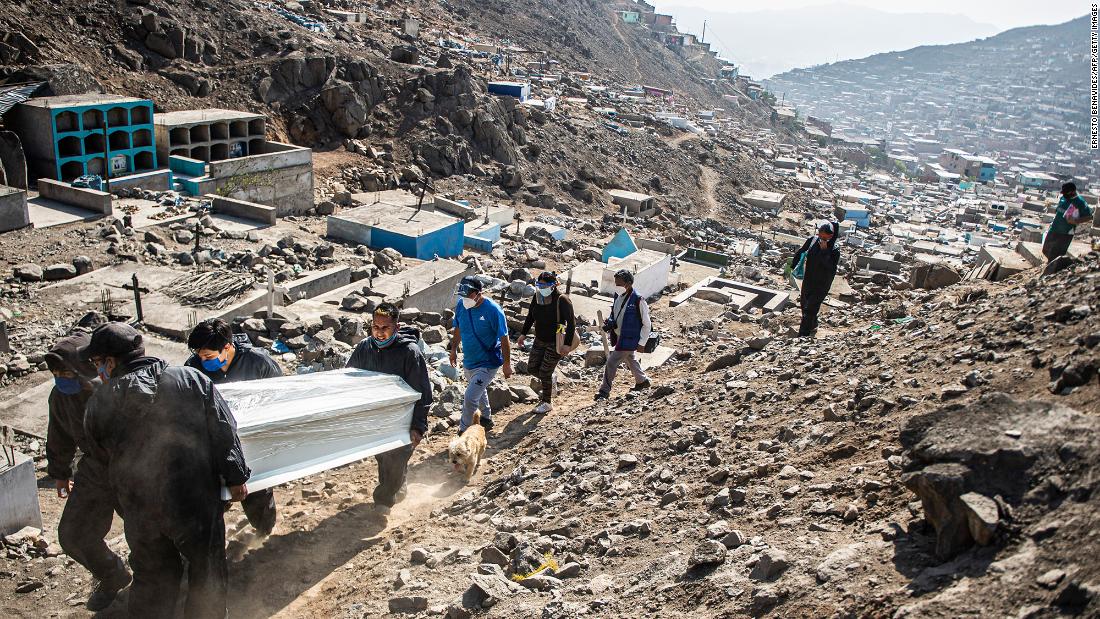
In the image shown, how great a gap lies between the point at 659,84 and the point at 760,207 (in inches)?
2070

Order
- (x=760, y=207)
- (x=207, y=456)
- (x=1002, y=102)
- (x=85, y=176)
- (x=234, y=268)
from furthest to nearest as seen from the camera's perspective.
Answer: (x=1002, y=102) → (x=760, y=207) → (x=85, y=176) → (x=234, y=268) → (x=207, y=456)

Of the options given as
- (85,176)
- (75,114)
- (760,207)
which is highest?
(75,114)

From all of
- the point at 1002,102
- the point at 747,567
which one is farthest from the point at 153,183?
the point at 1002,102

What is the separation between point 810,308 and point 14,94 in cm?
2006

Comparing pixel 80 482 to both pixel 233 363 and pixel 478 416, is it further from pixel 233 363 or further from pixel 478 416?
pixel 478 416

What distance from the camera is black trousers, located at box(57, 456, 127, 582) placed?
421 cm

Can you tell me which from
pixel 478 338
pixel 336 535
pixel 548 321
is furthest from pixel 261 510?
pixel 548 321

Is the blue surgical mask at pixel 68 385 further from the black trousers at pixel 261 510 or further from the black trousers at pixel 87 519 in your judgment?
the black trousers at pixel 261 510

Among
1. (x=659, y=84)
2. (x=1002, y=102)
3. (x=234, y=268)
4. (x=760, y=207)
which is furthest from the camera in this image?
(x=1002, y=102)

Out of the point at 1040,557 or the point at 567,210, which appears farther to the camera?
the point at 567,210

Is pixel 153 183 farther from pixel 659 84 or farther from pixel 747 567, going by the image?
pixel 659 84

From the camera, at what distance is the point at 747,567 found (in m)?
3.49

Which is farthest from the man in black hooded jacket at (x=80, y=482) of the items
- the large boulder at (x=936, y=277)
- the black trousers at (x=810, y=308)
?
the large boulder at (x=936, y=277)

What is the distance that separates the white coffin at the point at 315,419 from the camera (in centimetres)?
421
